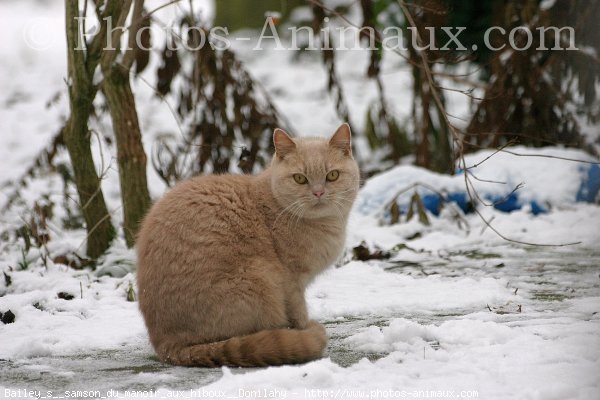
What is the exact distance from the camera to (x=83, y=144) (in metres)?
4.34

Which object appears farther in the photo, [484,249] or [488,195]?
[488,195]

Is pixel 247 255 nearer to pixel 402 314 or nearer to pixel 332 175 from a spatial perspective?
pixel 332 175

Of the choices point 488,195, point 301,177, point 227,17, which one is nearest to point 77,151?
point 301,177

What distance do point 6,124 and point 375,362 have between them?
846 centimetres

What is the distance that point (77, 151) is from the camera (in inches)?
171

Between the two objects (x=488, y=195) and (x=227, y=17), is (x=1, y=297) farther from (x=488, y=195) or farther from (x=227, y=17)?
(x=227, y=17)

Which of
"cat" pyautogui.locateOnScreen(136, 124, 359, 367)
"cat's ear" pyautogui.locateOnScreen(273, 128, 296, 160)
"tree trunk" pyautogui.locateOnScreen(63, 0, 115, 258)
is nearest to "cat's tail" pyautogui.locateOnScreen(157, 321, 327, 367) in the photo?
"cat" pyautogui.locateOnScreen(136, 124, 359, 367)

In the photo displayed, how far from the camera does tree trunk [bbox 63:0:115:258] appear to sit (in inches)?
163

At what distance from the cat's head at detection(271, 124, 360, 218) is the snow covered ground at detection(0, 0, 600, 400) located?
22.4 inches

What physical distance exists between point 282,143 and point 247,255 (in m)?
0.63

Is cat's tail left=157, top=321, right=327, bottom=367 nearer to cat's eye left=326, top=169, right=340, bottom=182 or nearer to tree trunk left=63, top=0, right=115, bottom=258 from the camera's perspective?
cat's eye left=326, top=169, right=340, bottom=182

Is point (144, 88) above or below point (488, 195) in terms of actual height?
above

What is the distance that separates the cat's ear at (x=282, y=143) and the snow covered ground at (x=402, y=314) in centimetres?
83

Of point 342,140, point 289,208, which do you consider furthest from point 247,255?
point 342,140
